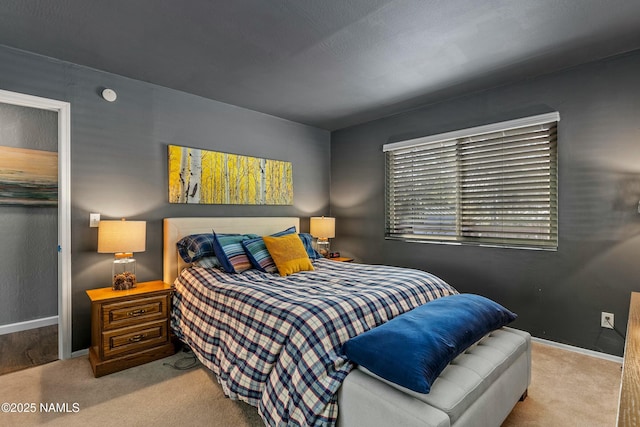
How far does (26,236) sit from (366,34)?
404 centimetres

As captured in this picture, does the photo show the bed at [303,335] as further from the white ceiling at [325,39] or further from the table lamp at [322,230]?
the white ceiling at [325,39]

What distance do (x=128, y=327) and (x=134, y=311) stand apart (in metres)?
0.13

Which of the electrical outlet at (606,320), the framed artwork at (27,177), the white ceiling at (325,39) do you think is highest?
the white ceiling at (325,39)

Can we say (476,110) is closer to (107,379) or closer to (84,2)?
(84,2)

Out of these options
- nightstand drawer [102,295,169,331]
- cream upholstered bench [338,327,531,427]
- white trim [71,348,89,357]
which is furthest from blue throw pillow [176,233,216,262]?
cream upholstered bench [338,327,531,427]

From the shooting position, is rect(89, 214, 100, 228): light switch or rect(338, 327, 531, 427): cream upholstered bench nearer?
rect(338, 327, 531, 427): cream upholstered bench

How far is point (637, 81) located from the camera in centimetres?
Result: 255

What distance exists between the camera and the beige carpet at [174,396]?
1.93 metres

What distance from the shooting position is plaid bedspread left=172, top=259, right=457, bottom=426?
159 centimetres

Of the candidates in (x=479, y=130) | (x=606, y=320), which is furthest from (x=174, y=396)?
(x=479, y=130)

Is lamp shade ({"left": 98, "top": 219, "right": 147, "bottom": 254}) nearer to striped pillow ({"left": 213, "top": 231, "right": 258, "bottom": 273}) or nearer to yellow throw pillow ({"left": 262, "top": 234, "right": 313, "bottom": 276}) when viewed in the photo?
striped pillow ({"left": 213, "top": 231, "right": 258, "bottom": 273})

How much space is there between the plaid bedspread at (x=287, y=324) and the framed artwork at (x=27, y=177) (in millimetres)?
2175

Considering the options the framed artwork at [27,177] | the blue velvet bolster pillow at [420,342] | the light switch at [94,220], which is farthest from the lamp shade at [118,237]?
the blue velvet bolster pillow at [420,342]

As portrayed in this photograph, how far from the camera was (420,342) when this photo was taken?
4.99 ft
